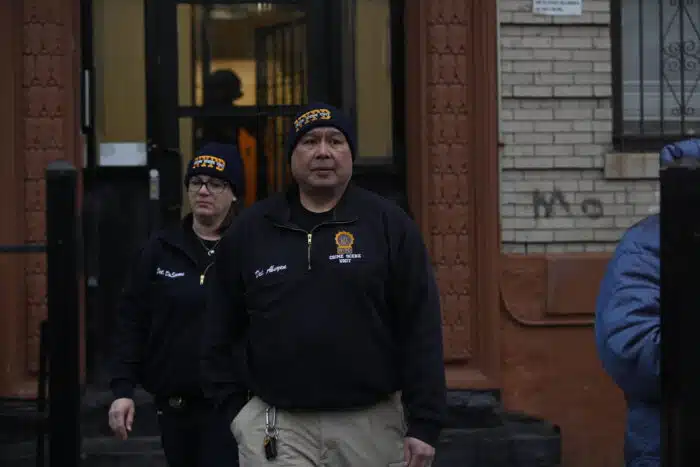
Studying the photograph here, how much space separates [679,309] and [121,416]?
8.38 feet

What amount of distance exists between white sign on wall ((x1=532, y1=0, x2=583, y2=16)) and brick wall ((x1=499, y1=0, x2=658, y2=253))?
4cm

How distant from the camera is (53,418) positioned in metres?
3.11

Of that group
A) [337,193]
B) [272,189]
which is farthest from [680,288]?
[272,189]

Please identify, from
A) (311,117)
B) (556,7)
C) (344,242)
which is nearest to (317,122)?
(311,117)

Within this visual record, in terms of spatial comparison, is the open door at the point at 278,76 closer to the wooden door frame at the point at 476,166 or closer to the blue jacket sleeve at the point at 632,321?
the wooden door frame at the point at 476,166

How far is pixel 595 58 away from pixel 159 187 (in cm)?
282

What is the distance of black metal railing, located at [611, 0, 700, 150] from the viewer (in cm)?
733

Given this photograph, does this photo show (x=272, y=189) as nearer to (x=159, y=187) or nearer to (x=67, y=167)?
(x=159, y=187)

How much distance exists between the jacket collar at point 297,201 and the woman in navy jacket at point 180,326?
0.93 meters

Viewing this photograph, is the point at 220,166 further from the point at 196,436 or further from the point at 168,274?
the point at 196,436

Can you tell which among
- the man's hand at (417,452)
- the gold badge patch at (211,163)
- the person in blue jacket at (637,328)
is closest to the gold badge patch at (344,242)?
the man's hand at (417,452)

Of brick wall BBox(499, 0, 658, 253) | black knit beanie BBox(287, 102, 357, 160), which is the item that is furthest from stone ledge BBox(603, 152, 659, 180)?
black knit beanie BBox(287, 102, 357, 160)

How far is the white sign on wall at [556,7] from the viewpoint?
275 inches

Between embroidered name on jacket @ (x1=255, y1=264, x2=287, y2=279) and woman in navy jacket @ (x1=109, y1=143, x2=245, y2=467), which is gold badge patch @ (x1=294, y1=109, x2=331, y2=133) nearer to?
embroidered name on jacket @ (x1=255, y1=264, x2=287, y2=279)
